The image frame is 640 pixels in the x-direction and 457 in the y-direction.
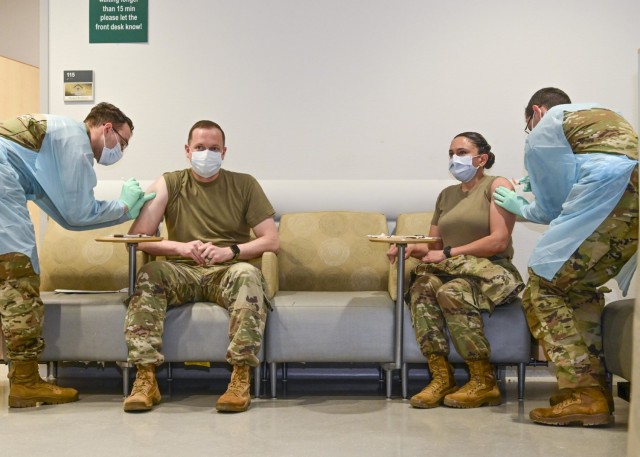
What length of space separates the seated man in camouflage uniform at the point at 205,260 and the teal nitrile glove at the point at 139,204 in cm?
3

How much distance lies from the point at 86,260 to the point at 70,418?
125 cm

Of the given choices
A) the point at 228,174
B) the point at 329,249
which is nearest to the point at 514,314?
the point at 329,249

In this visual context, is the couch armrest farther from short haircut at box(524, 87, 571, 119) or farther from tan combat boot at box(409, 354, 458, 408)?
short haircut at box(524, 87, 571, 119)

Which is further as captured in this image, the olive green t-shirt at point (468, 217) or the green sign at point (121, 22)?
the green sign at point (121, 22)

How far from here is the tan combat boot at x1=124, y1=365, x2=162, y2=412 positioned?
11.4 ft

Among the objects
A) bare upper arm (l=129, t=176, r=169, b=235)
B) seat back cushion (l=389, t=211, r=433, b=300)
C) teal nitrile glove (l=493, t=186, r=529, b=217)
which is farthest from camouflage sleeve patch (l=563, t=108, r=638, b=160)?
bare upper arm (l=129, t=176, r=169, b=235)

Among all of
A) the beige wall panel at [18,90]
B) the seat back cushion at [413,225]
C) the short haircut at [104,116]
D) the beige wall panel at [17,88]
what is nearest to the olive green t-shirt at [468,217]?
the seat back cushion at [413,225]

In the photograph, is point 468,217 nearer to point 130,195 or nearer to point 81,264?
point 130,195

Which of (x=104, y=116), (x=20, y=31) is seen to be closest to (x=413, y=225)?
(x=104, y=116)

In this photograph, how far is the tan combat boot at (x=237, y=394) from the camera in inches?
138

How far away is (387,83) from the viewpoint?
4809 mm

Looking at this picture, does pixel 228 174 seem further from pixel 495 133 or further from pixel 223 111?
pixel 495 133

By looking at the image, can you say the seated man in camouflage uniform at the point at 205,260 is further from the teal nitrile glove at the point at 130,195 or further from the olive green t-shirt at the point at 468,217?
the olive green t-shirt at the point at 468,217

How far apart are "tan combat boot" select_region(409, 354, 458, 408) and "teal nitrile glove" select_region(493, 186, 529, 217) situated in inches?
28.2
